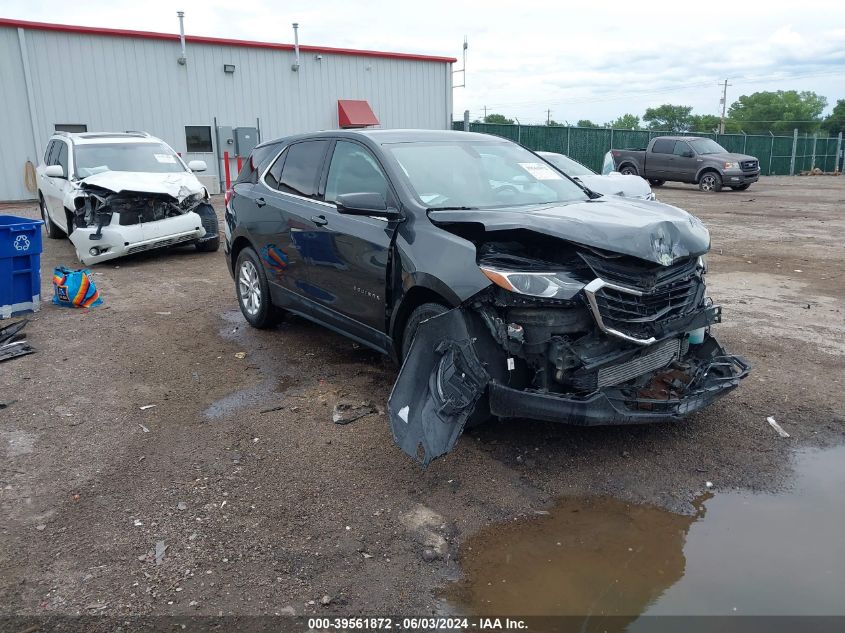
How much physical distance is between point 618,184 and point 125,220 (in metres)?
7.66

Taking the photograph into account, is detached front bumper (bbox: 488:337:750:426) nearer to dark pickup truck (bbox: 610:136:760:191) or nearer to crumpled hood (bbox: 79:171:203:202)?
crumpled hood (bbox: 79:171:203:202)

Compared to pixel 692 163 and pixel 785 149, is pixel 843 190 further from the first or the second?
pixel 785 149

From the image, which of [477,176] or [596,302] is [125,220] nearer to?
[477,176]

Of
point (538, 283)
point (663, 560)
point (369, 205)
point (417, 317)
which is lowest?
point (663, 560)

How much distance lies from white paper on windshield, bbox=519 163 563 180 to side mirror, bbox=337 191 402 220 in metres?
1.36

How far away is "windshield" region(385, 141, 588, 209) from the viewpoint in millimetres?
4719

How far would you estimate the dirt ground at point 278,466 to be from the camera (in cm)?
313

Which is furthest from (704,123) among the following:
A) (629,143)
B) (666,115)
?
(629,143)

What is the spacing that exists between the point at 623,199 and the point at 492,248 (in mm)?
1454

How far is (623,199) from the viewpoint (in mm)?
5004

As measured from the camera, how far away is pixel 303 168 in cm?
586

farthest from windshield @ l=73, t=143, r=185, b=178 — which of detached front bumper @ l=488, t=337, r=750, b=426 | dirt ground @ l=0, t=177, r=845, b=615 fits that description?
detached front bumper @ l=488, t=337, r=750, b=426

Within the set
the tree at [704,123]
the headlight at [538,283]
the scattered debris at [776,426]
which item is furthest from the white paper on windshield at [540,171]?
the tree at [704,123]

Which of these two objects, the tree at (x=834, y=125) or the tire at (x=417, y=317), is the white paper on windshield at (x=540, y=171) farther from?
the tree at (x=834, y=125)
